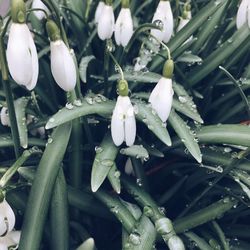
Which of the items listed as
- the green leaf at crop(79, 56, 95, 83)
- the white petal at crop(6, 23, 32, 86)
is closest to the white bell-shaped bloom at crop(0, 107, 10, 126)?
the green leaf at crop(79, 56, 95, 83)

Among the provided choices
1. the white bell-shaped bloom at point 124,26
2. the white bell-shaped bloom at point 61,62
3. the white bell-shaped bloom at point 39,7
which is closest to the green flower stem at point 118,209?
the white bell-shaped bloom at point 61,62

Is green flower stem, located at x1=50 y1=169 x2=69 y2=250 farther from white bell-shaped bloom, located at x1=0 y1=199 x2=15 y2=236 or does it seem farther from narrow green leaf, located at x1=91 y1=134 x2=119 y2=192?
white bell-shaped bloom, located at x1=0 y1=199 x2=15 y2=236

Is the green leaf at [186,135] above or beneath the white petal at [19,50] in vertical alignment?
beneath

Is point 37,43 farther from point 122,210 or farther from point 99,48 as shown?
point 122,210

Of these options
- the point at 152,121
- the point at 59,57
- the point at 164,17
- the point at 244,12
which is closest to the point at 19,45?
the point at 59,57

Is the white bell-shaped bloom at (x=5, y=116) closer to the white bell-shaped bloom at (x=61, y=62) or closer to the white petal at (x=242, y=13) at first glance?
the white bell-shaped bloom at (x=61, y=62)

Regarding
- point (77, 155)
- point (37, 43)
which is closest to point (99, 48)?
point (37, 43)
